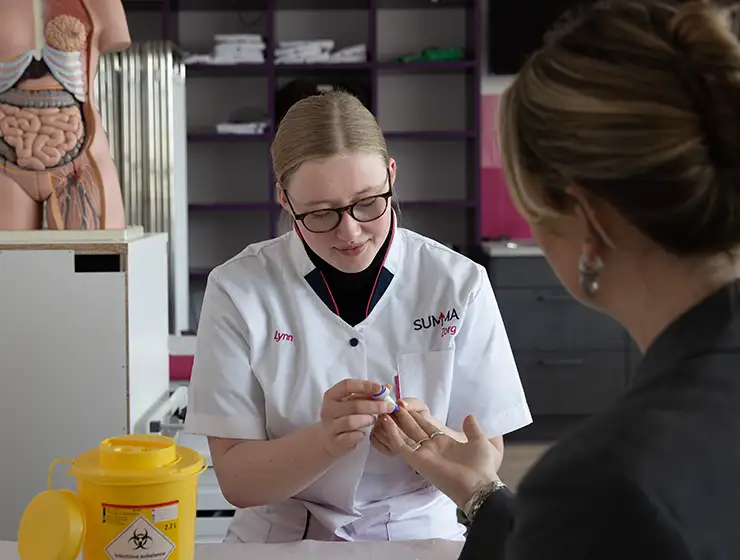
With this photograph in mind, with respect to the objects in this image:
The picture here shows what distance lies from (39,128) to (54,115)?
0.04 meters

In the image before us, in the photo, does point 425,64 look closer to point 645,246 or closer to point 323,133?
point 323,133

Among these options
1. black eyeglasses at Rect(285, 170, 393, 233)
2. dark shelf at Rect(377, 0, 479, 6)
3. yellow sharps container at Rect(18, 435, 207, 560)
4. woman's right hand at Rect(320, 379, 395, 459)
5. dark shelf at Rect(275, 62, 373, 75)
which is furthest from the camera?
dark shelf at Rect(377, 0, 479, 6)

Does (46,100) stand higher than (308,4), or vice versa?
(308,4)

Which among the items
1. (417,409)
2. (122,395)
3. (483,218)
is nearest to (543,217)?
(417,409)

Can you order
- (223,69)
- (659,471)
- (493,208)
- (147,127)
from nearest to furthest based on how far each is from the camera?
(659,471) < (147,127) < (223,69) < (493,208)

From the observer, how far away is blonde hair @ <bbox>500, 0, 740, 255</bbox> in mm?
700

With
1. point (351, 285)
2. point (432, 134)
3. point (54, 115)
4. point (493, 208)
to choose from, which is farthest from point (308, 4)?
point (351, 285)

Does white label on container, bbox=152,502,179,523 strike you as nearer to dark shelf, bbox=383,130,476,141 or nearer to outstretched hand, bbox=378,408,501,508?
outstretched hand, bbox=378,408,501,508

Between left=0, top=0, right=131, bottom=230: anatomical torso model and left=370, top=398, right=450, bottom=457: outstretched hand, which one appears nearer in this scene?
left=370, top=398, right=450, bottom=457: outstretched hand

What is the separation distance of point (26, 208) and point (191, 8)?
2.90m

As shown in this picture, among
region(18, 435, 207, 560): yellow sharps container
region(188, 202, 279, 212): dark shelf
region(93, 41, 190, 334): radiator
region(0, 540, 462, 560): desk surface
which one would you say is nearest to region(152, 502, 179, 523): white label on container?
region(18, 435, 207, 560): yellow sharps container

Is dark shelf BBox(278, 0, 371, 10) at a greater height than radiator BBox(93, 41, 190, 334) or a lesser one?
greater

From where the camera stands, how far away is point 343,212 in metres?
1.50

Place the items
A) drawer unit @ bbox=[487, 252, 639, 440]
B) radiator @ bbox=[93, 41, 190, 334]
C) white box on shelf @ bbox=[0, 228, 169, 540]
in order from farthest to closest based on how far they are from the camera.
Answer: drawer unit @ bbox=[487, 252, 639, 440] → radiator @ bbox=[93, 41, 190, 334] → white box on shelf @ bbox=[0, 228, 169, 540]
